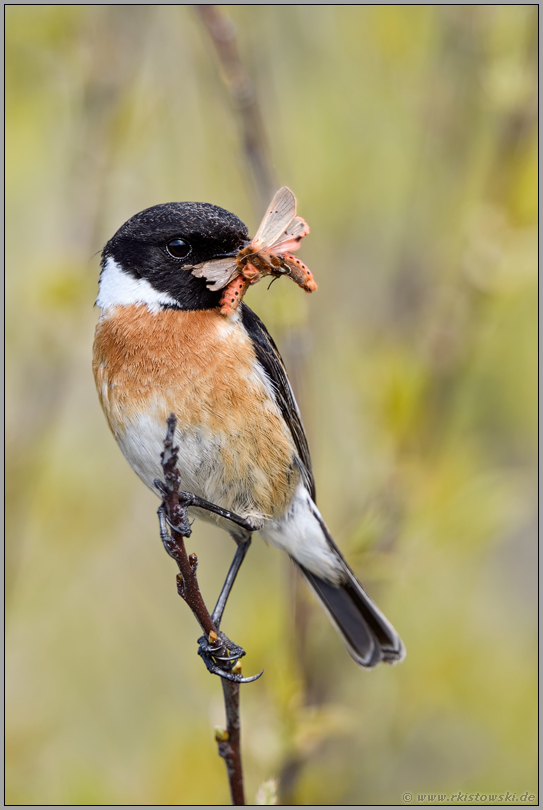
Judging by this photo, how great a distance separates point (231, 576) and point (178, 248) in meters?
1.65

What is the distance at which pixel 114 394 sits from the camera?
334 centimetres

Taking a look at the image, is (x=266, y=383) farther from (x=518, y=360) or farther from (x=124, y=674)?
(x=124, y=674)

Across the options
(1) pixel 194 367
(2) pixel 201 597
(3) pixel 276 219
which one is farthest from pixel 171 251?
(2) pixel 201 597

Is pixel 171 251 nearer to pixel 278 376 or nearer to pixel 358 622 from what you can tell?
pixel 278 376

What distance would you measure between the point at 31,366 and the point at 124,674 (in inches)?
100

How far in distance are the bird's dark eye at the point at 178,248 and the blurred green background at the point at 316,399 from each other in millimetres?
546

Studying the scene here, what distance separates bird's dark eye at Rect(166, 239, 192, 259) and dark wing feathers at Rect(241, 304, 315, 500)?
0.39 meters

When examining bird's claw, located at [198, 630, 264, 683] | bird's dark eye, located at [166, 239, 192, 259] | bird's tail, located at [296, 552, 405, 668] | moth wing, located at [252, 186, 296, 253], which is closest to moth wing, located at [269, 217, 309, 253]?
moth wing, located at [252, 186, 296, 253]

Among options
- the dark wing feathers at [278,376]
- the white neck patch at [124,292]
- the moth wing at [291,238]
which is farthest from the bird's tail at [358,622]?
the moth wing at [291,238]

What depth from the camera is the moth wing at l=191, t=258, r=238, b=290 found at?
10.2 ft

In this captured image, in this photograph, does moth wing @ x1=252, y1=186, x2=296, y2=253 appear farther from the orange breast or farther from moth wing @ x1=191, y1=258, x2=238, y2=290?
the orange breast

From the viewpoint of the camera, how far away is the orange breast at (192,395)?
322cm

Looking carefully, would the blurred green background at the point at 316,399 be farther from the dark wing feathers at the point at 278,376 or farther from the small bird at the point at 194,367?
the small bird at the point at 194,367

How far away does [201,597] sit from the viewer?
2.50 meters
